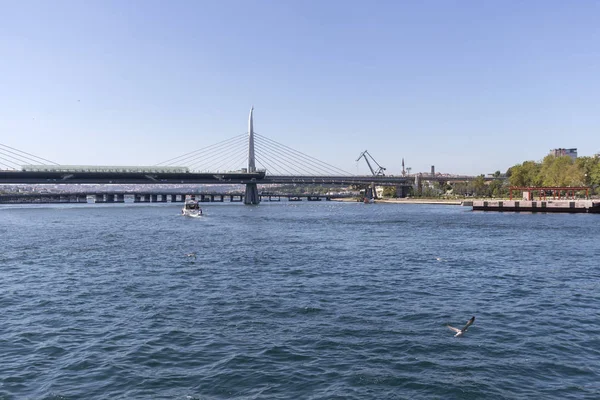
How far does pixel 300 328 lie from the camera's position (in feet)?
60.3

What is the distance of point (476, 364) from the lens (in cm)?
1472

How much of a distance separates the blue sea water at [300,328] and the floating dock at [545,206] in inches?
3232

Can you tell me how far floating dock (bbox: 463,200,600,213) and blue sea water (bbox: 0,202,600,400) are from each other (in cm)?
8210

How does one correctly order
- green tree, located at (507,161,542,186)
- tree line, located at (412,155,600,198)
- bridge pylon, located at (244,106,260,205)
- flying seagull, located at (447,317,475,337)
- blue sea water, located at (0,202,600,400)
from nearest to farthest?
blue sea water, located at (0,202,600,400) < flying seagull, located at (447,317,475,337) < tree line, located at (412,155,600,198) < green tree, located at (507,161,542,186) < bridge pylon, located at (244,106,260,205)

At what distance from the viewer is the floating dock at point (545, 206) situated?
351 feet

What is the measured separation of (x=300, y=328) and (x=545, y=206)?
375ft

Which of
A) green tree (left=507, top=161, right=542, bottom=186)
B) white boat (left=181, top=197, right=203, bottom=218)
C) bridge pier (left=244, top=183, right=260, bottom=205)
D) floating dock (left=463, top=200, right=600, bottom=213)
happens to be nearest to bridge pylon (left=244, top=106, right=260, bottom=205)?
bridge pier (left=244, top=183, right=260, bottom=205)

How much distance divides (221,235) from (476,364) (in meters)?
47.0

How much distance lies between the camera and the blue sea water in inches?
528

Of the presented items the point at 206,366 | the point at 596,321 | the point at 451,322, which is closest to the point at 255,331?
the point at 206,366

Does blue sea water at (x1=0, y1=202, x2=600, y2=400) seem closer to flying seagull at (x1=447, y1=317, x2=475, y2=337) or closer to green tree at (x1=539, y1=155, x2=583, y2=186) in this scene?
flying seagull at (x1=447, y1=317, x2=475, y2=337)

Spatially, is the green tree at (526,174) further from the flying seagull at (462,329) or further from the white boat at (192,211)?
the flying seagull at (462,329)

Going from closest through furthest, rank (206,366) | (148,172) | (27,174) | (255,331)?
(206,366)
(255,331)
(27,174)
(148,172)

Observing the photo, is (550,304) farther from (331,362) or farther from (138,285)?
(138,285)
